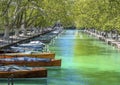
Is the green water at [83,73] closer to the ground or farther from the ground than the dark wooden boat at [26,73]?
closer to the ground

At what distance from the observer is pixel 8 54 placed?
114 ft

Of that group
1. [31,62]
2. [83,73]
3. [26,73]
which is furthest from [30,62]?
[26,73]

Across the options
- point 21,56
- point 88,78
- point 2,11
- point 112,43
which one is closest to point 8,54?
point 21,56

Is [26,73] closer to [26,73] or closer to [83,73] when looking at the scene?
[26,73]

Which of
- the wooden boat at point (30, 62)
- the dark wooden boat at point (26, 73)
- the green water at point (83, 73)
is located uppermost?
the wooden boat at point (30, 62)

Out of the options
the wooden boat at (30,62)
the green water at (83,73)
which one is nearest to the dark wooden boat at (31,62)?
the wooden boat at (30,62)

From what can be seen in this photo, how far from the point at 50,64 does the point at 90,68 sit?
3.41 metres

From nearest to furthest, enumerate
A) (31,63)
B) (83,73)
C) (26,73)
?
(26,73)
(83,73)
(31,63)

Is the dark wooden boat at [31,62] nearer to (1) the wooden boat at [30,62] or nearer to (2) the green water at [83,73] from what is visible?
(1) the wooden boat at [30,62]

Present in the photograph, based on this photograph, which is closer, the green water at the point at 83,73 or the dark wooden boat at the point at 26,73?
the dark wooden boat at the point at 26,73

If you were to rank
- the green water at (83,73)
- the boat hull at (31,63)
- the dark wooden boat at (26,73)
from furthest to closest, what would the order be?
the boat hull at (31,63) → the green water at (83,73) → the dark wooden boat at (26,73)

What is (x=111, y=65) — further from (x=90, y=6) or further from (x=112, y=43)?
(x=90, y=6)

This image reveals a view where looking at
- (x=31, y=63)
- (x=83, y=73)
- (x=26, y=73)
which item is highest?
(x=31, y=63)

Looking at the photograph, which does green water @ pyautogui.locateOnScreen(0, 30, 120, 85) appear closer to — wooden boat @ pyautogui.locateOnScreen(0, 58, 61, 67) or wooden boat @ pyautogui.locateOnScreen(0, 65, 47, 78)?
wooden boat @ pyautogui.locateOnScreen(0, 65, 47, 78)
